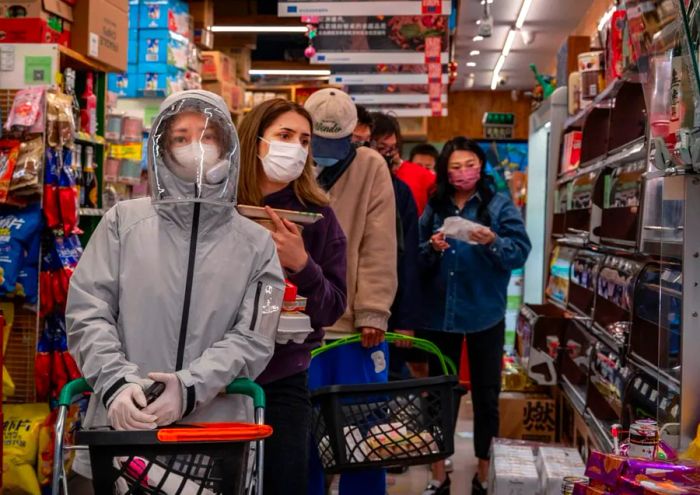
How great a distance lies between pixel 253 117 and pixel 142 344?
0.97 m

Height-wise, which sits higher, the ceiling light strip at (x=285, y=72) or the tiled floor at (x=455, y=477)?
the ceiling light strip at (x=285, y=72)

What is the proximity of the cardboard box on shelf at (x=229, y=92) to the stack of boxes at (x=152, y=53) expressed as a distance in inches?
36.2

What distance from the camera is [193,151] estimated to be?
2365mm

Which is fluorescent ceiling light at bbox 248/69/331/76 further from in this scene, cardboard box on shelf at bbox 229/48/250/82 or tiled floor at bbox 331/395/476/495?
tiled floor at bbox 331/395/476/495

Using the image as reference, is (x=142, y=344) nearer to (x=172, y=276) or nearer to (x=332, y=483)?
(x=172, y=276)

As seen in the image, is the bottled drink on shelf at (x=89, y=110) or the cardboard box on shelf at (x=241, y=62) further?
the cardboard box on shelf at (x=241, y=62)

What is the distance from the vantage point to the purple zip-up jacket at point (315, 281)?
2688 mm

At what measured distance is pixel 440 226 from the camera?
4.97 metres

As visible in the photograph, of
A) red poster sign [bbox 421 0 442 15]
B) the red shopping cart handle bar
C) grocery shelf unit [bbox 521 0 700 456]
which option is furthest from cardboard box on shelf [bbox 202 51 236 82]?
the red shopping cart handle bar

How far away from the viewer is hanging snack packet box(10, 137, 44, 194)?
4.25 m

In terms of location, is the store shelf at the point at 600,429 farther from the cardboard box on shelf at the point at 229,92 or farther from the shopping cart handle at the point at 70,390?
the cardboard box on shelf at the point at 229,92

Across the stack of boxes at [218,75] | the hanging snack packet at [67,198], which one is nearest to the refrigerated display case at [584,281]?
the hanging snack packet at [67,198]

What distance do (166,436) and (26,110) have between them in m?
2.82

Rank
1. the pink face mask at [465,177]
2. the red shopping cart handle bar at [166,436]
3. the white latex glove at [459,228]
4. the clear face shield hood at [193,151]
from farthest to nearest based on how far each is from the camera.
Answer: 1. the pink face mask at [465,177]
2. the white latex glove at [459,228]
3. the clear face shield hood at [193,151]
4. the red shopping cart handle bar at [166,436]
